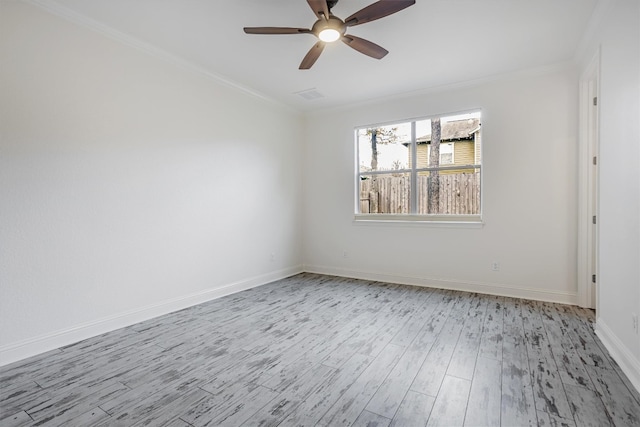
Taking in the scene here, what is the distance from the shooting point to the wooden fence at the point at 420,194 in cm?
421

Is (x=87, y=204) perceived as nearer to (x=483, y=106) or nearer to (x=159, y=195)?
(x=159, y=195)

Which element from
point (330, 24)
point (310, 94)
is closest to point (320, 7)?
point (330, 24)

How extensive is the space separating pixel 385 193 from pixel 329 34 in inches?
110

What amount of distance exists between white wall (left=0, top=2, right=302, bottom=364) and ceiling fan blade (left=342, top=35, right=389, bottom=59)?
2.00m

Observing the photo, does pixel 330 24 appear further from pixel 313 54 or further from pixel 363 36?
pixel 363 36

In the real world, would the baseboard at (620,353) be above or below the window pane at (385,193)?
below

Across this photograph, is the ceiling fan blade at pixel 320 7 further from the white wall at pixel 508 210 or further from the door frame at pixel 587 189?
the door frame at pixel 587 189

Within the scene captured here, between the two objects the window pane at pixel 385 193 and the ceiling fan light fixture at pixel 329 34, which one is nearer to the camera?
the ceiling fan light fixture at pixel 329 34

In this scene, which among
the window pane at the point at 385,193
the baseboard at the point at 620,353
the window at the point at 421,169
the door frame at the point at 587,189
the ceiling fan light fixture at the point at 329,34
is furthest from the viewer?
the window pane at the point at 385,193

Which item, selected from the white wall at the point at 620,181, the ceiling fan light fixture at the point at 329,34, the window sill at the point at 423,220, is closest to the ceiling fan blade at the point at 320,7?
the ceiling fan light fixture at the point at 329,34

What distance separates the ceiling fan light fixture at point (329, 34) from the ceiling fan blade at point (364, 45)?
0.22ft

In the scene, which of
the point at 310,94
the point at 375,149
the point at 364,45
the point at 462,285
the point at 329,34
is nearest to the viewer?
the point at 329,34

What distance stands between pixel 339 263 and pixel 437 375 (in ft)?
10.2

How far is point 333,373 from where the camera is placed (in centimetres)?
211
